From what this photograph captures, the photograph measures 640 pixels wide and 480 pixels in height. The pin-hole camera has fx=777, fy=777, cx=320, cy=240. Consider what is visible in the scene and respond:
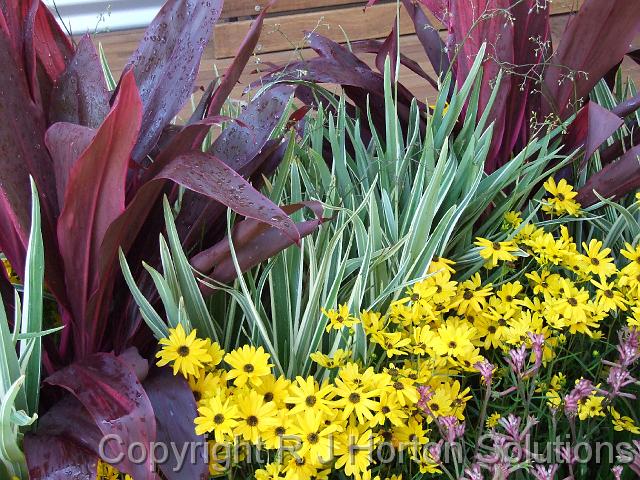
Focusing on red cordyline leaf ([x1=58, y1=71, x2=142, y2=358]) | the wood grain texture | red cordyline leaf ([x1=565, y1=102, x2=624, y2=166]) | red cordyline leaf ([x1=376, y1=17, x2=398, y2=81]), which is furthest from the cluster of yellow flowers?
the wood grain texture

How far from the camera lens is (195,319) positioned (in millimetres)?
980

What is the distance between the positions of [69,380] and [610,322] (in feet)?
2.51

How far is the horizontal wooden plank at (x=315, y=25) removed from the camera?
3.33 m

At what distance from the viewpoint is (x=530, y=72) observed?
54.2 inches

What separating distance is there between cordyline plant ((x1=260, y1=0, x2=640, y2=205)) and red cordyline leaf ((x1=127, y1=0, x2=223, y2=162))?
296 mm

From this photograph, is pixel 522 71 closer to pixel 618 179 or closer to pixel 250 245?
pixel 618 179

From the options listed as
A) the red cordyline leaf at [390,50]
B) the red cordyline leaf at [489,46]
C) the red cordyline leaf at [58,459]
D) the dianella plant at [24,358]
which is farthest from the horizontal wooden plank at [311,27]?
the red cordyline leaf at [58,459]

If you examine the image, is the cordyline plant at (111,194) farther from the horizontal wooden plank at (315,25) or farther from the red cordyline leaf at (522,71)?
the horizontal wooden plank at (315,25)

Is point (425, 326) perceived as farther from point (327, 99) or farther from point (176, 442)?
point (327, 99)

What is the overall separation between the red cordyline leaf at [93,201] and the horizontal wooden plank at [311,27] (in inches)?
100

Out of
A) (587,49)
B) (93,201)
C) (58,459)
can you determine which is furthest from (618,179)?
(58,459)

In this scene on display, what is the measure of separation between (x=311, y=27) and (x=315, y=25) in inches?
0.9

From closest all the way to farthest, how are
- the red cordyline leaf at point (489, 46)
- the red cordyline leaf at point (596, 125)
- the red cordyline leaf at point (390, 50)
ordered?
the red cordyline leaf at point (596, 125) → the red cordyline leaf at point (489, 46) → the red cordyline leaf at point (390, 50)

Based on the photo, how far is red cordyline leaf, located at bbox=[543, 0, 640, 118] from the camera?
127cm
